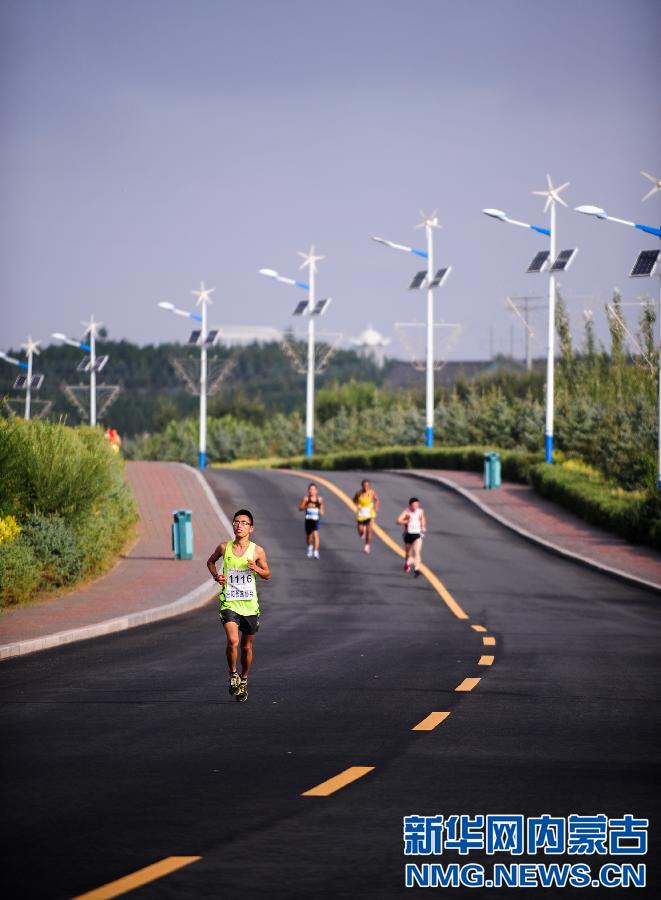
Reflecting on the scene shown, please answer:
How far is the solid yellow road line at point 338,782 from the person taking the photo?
372 inches

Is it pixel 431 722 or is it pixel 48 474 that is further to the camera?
pixel 48 474

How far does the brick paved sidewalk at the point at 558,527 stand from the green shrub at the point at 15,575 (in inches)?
450

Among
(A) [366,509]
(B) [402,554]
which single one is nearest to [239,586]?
(A) [366,509]

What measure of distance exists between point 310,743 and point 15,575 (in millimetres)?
13398

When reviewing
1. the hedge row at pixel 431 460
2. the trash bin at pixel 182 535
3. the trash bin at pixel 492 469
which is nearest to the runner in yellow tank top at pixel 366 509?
the trash bin at pixel 182 535

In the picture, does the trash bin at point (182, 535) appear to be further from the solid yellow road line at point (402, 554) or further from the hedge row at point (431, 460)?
the hedge row at point (431, 460)

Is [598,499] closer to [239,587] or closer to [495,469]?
[495,469]

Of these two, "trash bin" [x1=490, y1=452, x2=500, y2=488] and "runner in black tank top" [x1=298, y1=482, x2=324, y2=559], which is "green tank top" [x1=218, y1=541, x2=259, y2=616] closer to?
"runner in black tank top" [x1=298, y1=482, x2=324, y2=559]

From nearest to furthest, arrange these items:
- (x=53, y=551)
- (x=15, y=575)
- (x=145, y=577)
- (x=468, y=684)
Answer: (x=468, y=684), (x=15, y=575), (x=53, y=551), (x=145, y=577)

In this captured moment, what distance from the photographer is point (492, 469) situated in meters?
48.6

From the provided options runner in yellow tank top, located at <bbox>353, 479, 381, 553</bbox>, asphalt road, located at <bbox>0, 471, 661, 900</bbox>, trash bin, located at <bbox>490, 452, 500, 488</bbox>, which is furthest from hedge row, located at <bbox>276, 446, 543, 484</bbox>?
asphalt road, located at <bbox>0, 471, 661, 900</bbox>

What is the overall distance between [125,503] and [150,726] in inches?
953

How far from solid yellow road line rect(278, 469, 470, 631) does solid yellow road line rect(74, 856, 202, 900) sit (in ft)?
48.3

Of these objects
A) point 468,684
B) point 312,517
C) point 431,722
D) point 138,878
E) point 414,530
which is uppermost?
point 312,517
